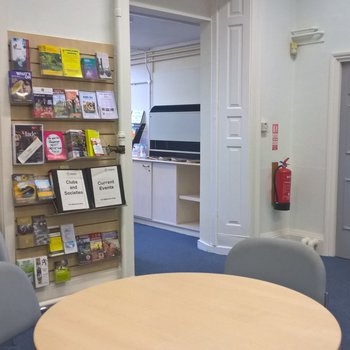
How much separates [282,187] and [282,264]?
113 inches

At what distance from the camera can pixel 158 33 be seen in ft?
21.1

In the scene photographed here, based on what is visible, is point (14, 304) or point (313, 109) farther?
point (313, 109)

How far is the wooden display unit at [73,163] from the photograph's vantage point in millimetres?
3311

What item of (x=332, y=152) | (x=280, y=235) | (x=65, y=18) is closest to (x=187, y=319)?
(x=65, y=18)

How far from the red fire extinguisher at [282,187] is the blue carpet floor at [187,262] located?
71 cm

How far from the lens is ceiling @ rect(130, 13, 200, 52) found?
19.0 feet

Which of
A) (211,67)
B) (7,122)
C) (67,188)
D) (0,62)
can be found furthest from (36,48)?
(211,67)

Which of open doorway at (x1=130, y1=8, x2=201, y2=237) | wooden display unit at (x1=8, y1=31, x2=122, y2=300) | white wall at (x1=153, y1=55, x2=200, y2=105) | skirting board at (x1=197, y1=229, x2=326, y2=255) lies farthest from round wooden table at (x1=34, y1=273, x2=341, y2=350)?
white wall at (x1=153, y1=55, x2=200, y2=105)

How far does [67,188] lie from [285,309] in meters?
2.18

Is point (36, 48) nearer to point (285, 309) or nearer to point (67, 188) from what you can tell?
point (67, 188)

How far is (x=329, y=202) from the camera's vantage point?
4895mm

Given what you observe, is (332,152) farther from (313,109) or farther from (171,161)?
(171,161)

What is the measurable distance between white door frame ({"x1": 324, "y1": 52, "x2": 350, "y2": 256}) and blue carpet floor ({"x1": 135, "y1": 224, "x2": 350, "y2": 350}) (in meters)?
0.27

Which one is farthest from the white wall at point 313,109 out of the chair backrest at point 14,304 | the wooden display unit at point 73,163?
the chair backrest at point 14,304
